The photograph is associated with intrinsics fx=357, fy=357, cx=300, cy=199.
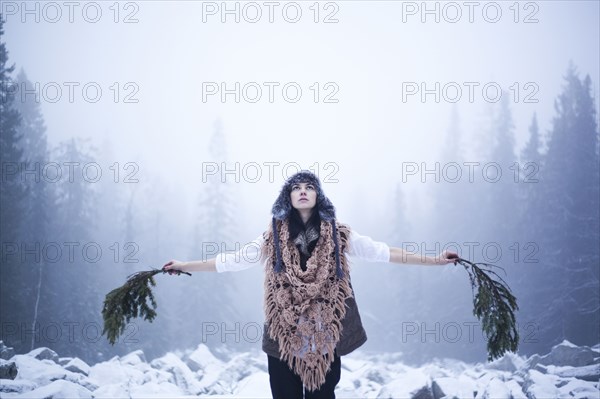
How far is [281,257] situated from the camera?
3049 millimetres

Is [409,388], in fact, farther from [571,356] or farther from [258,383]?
[571,356]

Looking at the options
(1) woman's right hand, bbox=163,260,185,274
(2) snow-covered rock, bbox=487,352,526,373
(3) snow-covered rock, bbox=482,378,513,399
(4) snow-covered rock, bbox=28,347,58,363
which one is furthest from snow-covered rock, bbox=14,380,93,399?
(2) snow-covered rock, bbox=487,352,526,373

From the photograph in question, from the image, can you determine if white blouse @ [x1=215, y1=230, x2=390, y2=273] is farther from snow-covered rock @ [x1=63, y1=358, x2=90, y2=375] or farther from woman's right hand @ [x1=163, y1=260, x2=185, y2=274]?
snow-covered rock @ [x1=63, y1=358, x2=90, y2=375]

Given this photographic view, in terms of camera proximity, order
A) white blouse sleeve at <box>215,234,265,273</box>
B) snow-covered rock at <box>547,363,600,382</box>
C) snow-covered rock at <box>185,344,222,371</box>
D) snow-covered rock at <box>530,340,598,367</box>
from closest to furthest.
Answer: white blouse sleeve at <box>215,234,265,273</box>, snow-covered rock at <box>547,363,600,382</box>, snow-covered rock at <box>530,340,598,367</box>, snow-covered rock at <box>185,344,222,371</box>

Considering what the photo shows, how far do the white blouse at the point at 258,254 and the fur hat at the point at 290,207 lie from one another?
205mm

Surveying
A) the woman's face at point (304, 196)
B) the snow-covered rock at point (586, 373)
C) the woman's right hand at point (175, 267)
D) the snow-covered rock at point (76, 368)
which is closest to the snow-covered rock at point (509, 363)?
the snow-covered rock at point (586, 373)

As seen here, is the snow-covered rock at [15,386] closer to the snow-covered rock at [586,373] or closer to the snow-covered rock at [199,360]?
the snow-covered rock at [199,360]

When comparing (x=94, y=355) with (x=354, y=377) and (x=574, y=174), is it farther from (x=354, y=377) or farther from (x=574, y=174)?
(x=574, y=174)

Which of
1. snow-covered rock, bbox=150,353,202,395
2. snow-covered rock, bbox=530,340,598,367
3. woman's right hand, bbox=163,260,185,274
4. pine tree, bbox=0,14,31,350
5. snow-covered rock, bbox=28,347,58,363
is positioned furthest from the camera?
pine tree, bbox=0,14,31,350

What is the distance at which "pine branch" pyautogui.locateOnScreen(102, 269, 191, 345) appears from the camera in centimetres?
328

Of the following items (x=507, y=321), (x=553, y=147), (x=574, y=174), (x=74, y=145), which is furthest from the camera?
(x=74, y=145)

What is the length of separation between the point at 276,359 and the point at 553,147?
18931mm

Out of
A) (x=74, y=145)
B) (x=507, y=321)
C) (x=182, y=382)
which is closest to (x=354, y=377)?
(x=182, y=382)

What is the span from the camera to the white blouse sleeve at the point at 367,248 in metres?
3.09
